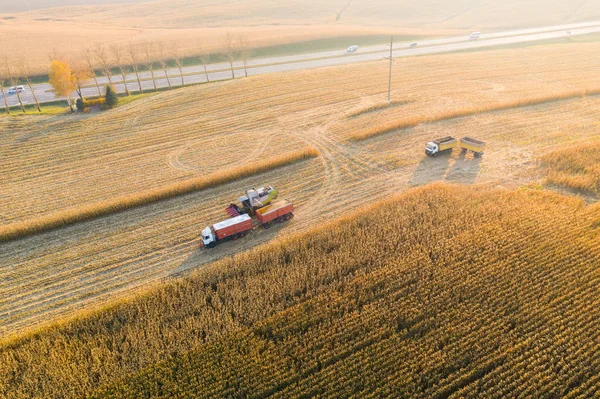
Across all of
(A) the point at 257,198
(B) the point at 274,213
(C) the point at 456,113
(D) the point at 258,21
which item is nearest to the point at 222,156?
(A) the point at 257,198

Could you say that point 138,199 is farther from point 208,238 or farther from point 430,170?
point 430,170

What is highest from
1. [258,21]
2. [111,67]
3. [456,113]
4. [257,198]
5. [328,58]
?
[258,21]

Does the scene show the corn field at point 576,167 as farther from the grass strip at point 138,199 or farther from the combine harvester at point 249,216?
the combine harvester at point 249,216

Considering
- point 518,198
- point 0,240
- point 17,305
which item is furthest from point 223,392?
point 518,198

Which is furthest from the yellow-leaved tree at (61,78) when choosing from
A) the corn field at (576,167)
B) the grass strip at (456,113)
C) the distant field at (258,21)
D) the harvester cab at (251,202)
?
the corn field at (576,167)

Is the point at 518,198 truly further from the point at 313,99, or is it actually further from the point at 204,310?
the point at 313,99

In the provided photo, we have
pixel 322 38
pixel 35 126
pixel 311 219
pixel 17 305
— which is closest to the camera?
pixel 17 305
